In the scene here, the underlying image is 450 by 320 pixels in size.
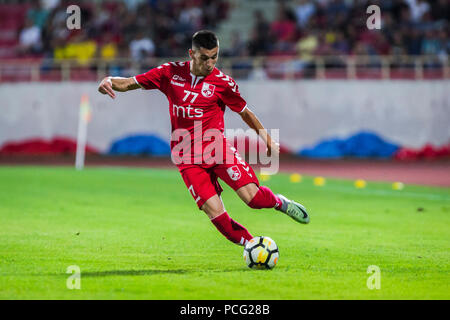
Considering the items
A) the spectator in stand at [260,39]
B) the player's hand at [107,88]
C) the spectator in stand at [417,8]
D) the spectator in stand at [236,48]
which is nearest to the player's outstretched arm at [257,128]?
the player's hand at [107,88]

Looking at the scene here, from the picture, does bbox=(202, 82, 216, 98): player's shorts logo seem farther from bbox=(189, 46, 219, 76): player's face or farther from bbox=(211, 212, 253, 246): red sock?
bbox=(211, 212, 253, 246): red sock

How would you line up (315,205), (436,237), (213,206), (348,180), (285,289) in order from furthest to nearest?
(348,180)
(315,205)
(436,237)
(213,206)
(285,289)

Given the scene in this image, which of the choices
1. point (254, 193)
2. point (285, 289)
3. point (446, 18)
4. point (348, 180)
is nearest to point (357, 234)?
point (254, 193)

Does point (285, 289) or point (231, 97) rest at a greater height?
point (231, 97)

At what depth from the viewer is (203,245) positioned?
977 cm

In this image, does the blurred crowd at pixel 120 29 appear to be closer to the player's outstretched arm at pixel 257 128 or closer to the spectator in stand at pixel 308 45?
the spectator in stand at pixel 308 45

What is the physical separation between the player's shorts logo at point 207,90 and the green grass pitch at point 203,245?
183 cm

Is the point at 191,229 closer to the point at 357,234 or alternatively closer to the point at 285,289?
the point at 357,234

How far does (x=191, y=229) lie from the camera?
37.0 feet

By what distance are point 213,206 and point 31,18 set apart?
25.2 m

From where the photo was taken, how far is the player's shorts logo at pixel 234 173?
26.9 ft

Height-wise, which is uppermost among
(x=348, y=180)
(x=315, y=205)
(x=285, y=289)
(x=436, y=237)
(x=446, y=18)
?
(x=446, y=18)

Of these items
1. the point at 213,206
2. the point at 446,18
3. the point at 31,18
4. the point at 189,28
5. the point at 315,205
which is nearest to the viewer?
the point at 213,206

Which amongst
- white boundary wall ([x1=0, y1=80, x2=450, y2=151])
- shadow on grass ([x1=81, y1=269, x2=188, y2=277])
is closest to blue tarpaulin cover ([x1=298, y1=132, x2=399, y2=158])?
white boundary wall ([x1=0, y1=80, x2=450, y2=151])
